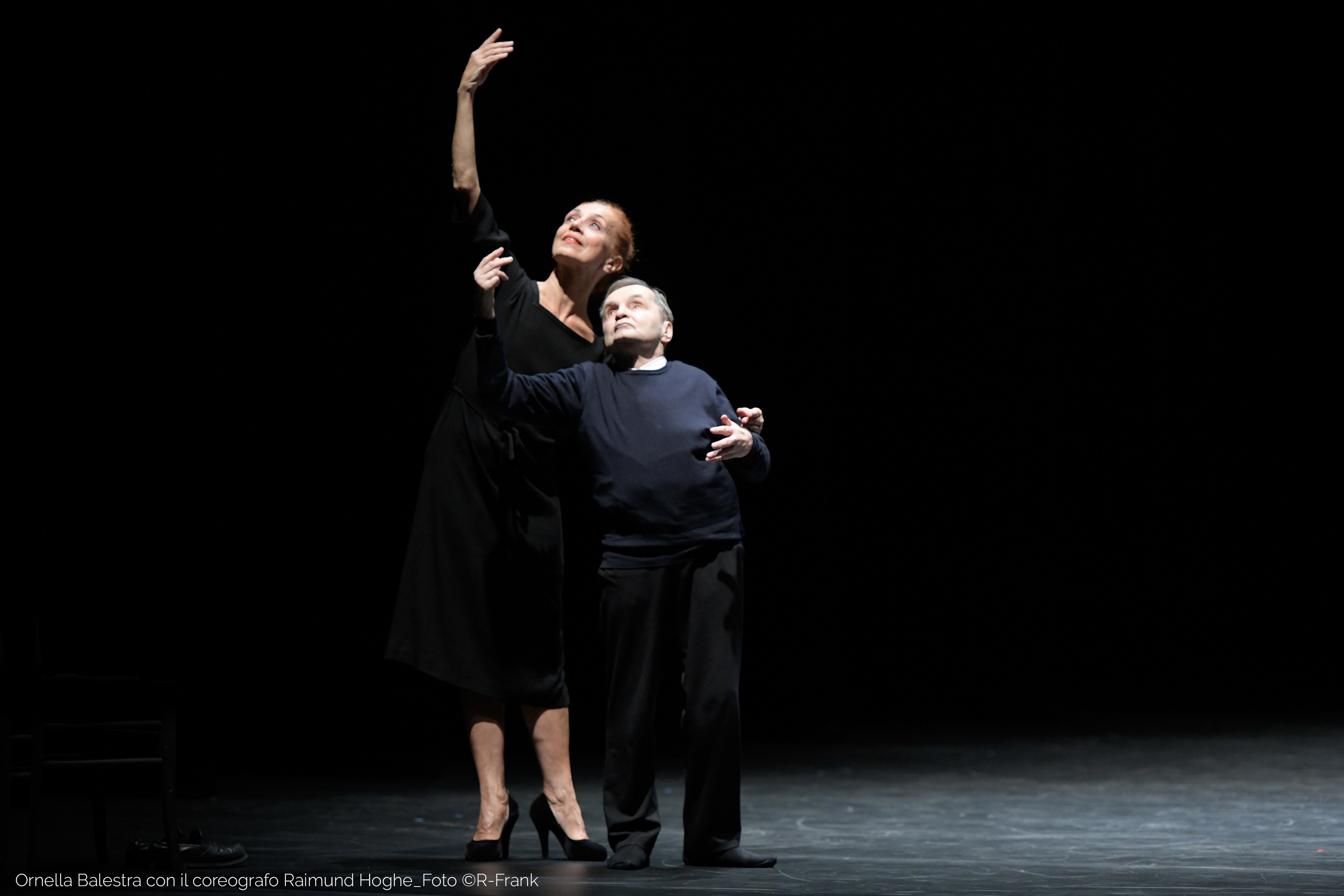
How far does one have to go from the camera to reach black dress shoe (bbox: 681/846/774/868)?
2.46 m

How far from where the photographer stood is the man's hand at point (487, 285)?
2.46 meters

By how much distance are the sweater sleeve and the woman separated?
0.18 meters

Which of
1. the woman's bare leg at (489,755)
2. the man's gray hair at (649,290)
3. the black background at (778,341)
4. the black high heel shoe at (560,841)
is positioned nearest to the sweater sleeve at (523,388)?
the man's gray hair at (649,290)

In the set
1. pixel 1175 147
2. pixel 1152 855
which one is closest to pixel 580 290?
pixel 1152 855

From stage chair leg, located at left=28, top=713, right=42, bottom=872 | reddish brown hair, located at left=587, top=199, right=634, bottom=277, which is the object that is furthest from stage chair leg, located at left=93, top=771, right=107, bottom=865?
reddish brown hair, located at left=587, top=199, right=634, bottom=277

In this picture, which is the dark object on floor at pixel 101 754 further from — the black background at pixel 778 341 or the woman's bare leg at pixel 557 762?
the black background at pixel 778 341

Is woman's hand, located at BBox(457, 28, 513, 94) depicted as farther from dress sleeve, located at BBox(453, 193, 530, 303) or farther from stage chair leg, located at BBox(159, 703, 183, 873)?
stage chair leg, located at BBox(159, 703, 183, 873)

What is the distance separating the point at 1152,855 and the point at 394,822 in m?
1.63

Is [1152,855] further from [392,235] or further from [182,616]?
[392,235]

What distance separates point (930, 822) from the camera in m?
3.31

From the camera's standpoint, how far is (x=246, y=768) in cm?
443

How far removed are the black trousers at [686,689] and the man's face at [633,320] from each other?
39cm

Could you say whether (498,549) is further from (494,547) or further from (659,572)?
(659,572)

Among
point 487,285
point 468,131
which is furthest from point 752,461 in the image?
point 468,131
